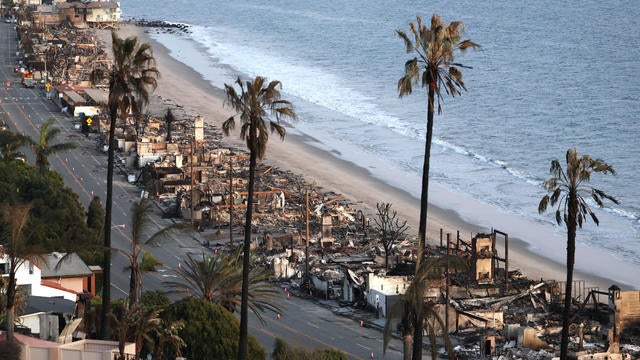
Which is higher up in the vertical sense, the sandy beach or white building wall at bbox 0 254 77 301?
white building wall at bbox 0 254 77 301

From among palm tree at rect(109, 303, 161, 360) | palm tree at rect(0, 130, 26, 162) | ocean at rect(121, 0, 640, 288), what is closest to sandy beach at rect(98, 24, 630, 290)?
ocean at rect(121, 0, 640, 288)

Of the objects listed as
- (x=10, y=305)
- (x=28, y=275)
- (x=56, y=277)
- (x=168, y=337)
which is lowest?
(x=56, y=277)

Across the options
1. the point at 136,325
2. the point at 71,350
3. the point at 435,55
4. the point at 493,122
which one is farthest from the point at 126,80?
the point at 493,122

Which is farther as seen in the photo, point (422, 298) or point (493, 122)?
point (493, 122)

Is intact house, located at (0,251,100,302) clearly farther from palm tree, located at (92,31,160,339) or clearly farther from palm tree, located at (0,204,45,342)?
palm tree, located at (0,204,45,342)

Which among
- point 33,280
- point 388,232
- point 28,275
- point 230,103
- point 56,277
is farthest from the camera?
point 388,232

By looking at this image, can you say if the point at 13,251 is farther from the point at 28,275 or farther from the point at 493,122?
the point at 493,122

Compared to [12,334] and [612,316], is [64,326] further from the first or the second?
[612,316]
